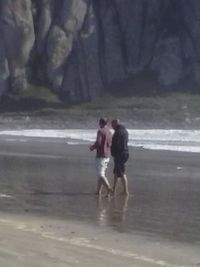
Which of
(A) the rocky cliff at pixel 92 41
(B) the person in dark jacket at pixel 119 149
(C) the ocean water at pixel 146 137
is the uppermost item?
(A) the rocky cliff at pixel 92 41

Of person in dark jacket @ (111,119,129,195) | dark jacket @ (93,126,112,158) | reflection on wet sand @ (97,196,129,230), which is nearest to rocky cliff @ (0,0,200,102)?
person in dark jacket @ (111,119,129,195)

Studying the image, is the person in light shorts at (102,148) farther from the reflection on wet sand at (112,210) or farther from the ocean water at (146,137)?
the ocean water at (146,137)

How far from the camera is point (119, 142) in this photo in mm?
24156

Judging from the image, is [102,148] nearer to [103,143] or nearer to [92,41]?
[103,143]

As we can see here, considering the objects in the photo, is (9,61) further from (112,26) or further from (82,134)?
(82,134)

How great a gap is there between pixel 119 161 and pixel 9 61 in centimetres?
6465

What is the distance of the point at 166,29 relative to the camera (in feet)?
291

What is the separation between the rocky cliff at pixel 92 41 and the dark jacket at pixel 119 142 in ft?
201

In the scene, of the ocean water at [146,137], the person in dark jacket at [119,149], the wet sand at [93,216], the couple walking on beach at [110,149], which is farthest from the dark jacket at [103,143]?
the ocean water at [146,137]

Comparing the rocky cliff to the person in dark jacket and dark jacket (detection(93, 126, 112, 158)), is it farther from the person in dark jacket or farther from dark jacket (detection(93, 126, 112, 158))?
dark jacket (detection(93, 126, 112, 158))

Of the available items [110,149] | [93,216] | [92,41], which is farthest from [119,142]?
[92,41]

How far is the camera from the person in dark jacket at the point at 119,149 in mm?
24031

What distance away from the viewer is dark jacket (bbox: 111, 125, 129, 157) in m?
24.0

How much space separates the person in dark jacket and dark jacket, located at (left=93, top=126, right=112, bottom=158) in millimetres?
150
